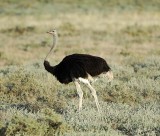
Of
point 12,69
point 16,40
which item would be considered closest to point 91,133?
point 12,69

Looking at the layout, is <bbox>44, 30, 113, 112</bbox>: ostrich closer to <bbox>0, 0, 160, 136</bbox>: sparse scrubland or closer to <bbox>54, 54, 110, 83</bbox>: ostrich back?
<bbox>54, 54, 110, 83</bbox>: ostrich back

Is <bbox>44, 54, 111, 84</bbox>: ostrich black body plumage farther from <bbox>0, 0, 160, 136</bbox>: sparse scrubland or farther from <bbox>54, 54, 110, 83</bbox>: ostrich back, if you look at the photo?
<bbox>0, 0, 160, 136</bbox>: sparse scrubland

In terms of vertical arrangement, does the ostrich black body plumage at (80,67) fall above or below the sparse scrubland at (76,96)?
above

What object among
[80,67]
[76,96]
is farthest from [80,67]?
[76,96]

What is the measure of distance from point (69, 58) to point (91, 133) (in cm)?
237

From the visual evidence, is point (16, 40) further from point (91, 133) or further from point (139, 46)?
point (91, 133)

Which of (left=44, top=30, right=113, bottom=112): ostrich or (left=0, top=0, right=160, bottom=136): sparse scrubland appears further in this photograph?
(left=44, top=30, right=113, bottom=112): ostrich

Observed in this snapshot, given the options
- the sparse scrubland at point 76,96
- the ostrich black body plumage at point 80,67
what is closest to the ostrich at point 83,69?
the ostrich black body plumage at point 80,67

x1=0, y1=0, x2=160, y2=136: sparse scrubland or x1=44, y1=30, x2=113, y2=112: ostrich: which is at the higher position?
x1=44, y1=30, x2=113, y2=112: ostrich

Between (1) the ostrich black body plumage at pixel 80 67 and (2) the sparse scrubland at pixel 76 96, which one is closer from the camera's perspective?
(2) the sparse scrubland at pixel 76 96

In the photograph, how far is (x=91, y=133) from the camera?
7.81 m

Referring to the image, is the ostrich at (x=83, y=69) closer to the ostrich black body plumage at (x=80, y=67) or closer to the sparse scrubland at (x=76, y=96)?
the ostrich black body plumage at (x=80, y=67)

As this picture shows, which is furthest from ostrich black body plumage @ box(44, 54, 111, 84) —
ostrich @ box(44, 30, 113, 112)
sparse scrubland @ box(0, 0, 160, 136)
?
sparse scrubland @ box(0, 0, 160, 136)

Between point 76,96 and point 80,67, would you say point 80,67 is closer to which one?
point 80,67
